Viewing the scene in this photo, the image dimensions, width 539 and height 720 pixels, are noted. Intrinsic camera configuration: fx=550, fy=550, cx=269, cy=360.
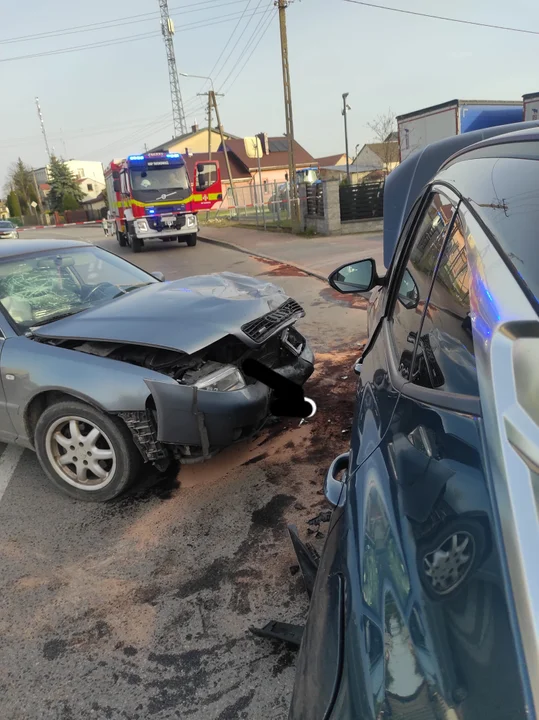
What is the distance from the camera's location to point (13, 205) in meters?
81.4

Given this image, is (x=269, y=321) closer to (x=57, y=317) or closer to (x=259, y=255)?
(x=57, y=317)

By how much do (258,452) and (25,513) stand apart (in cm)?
159

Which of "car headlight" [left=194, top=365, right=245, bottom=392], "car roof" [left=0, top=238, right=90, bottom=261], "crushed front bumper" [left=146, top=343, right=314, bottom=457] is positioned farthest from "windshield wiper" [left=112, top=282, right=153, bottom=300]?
"crushed front bumper" [left=146, top=343, right=314, bottom=457]

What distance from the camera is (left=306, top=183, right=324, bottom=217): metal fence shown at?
18.6 m

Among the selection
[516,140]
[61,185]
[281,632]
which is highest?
[61,185]

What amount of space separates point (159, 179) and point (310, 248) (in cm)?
684

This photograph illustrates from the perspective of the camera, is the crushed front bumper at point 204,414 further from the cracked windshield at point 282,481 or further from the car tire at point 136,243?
the car tire at point 136,243

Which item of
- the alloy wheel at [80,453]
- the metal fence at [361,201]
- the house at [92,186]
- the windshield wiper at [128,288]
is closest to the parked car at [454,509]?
the alloy wheel at [80,453]

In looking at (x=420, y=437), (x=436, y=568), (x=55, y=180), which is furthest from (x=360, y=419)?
(x=55, y=180)

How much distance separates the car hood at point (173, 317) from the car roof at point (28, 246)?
0.86 metres

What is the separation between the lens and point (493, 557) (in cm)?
96

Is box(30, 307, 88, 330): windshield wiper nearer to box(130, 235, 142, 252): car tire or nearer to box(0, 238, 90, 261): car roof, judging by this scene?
box(0, 238, 90, 261): car roof

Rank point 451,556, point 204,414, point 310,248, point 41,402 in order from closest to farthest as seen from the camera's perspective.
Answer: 1. point 451,556
2. point 204,414
3. point 41,402
4. point 310,248

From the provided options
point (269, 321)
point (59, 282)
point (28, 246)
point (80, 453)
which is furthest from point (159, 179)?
point (80, 453)
